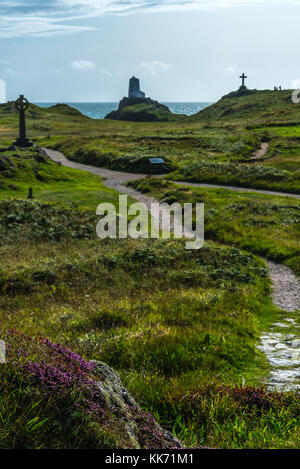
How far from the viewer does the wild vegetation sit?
4277 millimetres

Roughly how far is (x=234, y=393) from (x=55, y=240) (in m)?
19.8

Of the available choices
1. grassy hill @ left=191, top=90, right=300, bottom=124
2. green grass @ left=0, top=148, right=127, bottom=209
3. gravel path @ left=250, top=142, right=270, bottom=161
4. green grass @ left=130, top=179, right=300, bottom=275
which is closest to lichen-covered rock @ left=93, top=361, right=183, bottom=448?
green grass @ left=130, top=179, right=300, bottom=275

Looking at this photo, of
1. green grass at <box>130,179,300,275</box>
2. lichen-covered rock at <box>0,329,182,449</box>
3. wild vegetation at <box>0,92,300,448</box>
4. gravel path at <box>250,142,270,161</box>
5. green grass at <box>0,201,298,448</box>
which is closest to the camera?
lichen-covered rock at <box>0,329,182,449</box>

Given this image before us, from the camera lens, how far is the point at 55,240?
24984mm

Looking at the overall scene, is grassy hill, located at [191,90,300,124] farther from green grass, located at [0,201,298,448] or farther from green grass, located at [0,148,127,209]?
green grass, located at [0,201,298,448]

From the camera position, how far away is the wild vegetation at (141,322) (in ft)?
14.0

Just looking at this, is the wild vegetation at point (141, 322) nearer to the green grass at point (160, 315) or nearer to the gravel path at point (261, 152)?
the green grass at point (160, 315)

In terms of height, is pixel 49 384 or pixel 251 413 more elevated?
pixel 49 384

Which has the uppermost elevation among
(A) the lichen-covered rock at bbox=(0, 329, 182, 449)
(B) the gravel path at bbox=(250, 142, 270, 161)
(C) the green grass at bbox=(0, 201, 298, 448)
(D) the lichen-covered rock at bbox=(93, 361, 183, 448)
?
(B) the gravel path at bbox=(250, 142, 270, 161)

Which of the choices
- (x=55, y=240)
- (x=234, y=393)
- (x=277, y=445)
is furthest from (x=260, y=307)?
(x=55, y=240)

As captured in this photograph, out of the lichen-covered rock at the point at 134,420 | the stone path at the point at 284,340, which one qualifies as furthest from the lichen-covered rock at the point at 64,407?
the stone path at the point at 284,340

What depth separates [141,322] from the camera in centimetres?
1139

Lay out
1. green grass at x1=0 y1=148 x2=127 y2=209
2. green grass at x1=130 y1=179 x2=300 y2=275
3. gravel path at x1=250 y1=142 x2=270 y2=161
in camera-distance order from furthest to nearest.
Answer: gravel path at x1=250 y1=142 x2=270 y2=161
green grass at x1=0 y1=148 x2=127 y2=209
green grass at x1=130 y1=179 x2=300 y2=275

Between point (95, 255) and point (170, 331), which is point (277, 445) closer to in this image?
point (170, 331)
